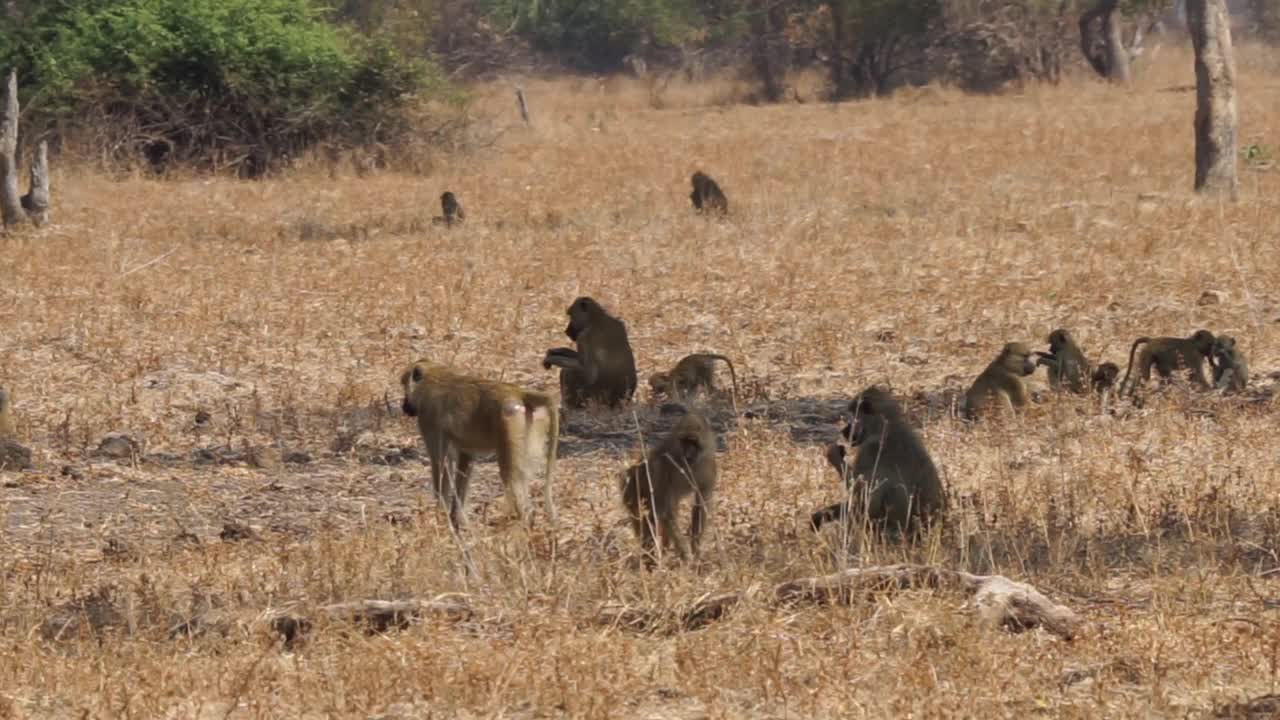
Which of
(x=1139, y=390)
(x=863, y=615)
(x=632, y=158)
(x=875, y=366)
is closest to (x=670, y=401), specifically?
(x=875, y=366)

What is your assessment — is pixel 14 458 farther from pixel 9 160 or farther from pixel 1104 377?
pixel 9 160

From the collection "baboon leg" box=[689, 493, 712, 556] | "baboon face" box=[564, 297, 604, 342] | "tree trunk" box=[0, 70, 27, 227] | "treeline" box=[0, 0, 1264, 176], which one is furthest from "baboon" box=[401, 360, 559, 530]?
"treeline" box=[0, 0, 1264, 176]

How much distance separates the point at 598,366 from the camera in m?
10.6

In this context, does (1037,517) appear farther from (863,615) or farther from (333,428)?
(333,428)

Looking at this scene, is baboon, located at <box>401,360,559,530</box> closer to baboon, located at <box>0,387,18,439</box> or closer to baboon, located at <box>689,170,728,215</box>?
baboon, located at <box>0,387,18,439</box>

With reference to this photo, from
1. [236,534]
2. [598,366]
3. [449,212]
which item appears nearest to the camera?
[236,534]

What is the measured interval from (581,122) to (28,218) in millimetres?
19256

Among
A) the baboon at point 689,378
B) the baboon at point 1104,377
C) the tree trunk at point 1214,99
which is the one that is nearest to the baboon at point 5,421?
the baboon at point 689,378

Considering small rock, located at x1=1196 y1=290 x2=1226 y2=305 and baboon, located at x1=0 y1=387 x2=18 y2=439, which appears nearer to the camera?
baboon, located at x1=0 y1=387 x2=18 y2=439

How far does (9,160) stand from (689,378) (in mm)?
9806

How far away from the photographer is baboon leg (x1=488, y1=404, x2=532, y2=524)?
727 centimetres

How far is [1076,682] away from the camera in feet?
18.0

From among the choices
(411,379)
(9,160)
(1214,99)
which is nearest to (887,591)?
(411,379)

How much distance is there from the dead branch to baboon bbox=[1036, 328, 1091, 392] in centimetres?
463
